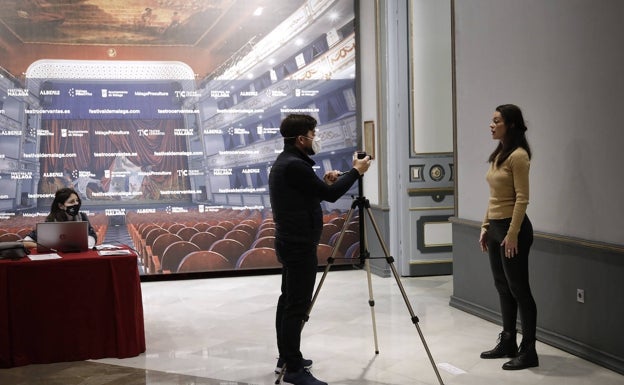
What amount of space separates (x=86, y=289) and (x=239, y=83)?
3.72 m

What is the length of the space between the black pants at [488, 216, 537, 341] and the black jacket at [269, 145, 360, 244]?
3.48 ft

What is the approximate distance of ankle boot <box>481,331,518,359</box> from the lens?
14.3ft

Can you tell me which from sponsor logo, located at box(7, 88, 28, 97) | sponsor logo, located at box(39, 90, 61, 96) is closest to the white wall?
sponsor logo, located at box(39, 90, 61, 96)

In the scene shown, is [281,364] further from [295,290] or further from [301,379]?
[295,290]

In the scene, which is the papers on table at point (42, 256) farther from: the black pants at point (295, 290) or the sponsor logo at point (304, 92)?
the sponsor logo at point (304, 92)

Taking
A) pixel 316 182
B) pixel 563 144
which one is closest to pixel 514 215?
pixel 563 144

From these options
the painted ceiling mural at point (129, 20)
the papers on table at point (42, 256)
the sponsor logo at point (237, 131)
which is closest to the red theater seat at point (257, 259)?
the sponsor logo at point (237, 131)

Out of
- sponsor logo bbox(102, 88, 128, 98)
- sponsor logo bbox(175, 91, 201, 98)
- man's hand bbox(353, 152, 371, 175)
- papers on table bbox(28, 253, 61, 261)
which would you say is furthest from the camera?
sponsor logo bbox(175, 91, 201, 98)

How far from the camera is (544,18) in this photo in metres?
4.58

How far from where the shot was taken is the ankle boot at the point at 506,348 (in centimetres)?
434

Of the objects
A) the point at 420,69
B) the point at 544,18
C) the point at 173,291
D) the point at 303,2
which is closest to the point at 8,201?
the point at 173,291

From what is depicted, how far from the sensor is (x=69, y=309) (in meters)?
4.43

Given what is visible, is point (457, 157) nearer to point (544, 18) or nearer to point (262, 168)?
point (544, 18)

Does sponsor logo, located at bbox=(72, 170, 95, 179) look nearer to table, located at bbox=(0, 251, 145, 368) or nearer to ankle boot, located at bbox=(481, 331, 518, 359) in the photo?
table, located at bbox=(0, 251, 145, 368)
